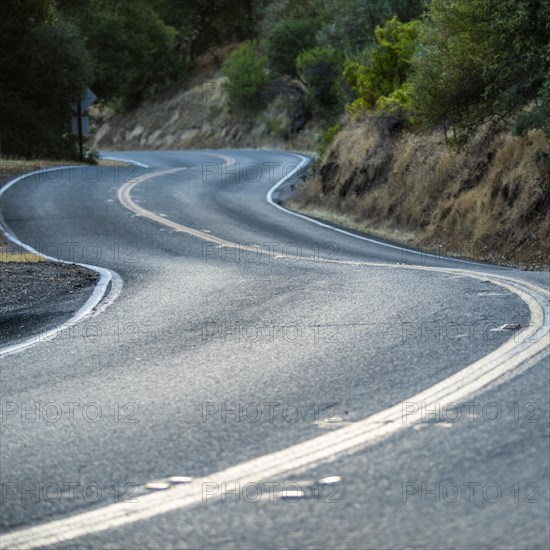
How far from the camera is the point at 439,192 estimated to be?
2339 centimetres

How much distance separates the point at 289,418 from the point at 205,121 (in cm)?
6194

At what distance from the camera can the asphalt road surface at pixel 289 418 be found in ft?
12.5

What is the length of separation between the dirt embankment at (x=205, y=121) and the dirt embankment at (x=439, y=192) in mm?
20414

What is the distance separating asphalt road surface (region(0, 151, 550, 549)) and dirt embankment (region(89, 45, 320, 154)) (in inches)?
1589

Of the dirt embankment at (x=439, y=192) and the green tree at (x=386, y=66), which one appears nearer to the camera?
the dirt embankment at (x=439, y=192)

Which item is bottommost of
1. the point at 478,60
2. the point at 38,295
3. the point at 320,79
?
the point at 38,295

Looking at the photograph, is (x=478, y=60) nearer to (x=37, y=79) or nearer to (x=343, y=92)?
(x=343, y=92)

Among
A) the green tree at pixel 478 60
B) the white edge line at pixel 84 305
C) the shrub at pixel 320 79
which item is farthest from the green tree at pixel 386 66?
the shrub at pixel 320 79

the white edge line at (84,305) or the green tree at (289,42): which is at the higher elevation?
the green tree at (289,42)

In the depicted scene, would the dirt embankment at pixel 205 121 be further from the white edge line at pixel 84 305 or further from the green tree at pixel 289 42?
the white edge line at pixel 84 305

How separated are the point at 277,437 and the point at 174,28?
71.1 m

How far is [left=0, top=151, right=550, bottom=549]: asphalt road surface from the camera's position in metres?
3.82

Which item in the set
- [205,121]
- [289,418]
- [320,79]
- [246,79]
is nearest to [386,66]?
[320,79]

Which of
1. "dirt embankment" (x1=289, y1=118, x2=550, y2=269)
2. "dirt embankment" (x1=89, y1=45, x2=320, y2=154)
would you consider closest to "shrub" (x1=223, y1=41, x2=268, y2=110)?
"dirt embankment" (x1=89, y1=45, x2=320, y2=154)
